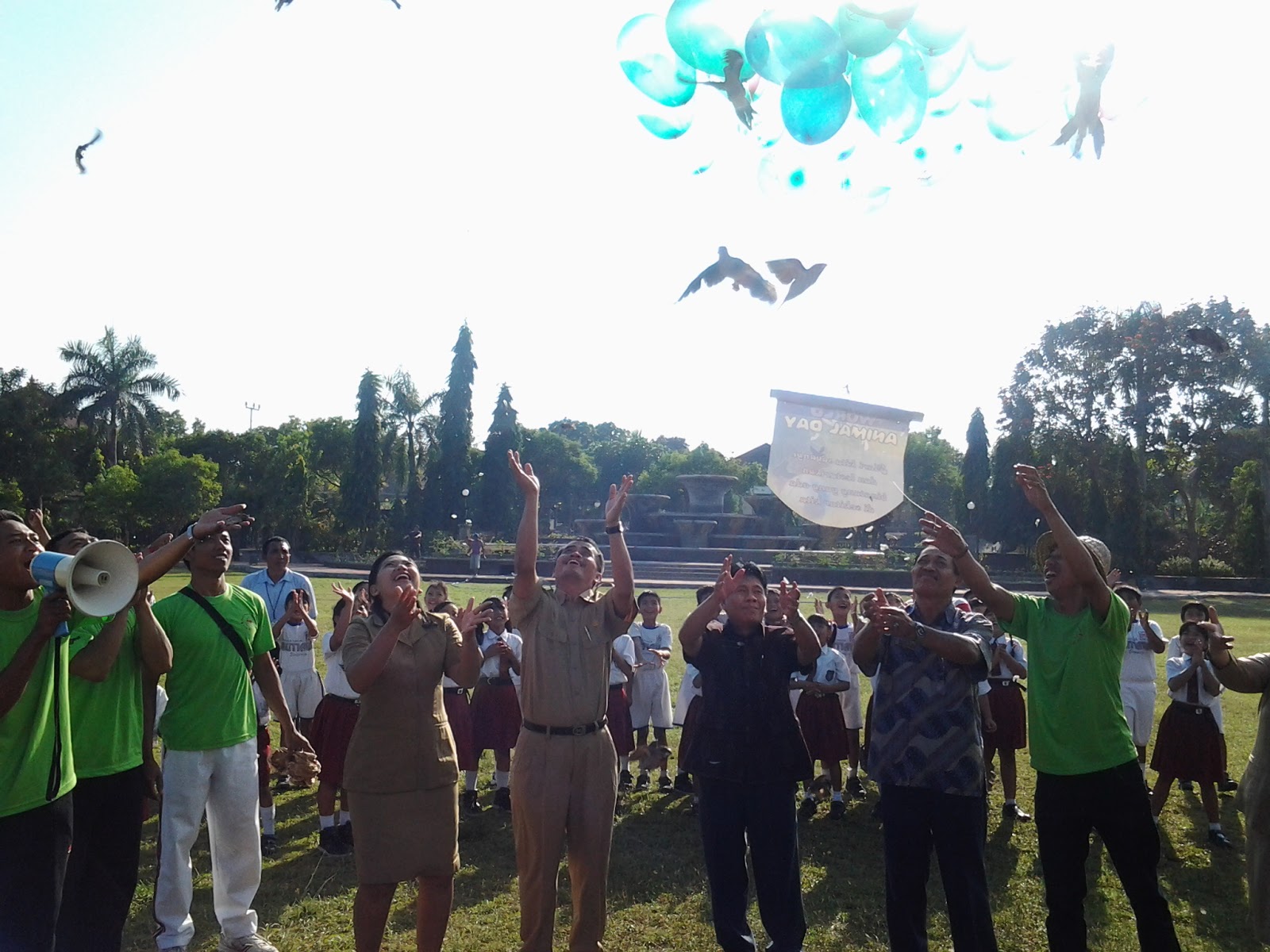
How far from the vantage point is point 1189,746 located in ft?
21.2

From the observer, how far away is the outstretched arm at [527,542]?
3.97 m

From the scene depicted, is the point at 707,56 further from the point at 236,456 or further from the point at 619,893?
the point at 236,456

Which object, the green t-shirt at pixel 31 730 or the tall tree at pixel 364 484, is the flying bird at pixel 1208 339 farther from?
the tall tree at pixel 364 484

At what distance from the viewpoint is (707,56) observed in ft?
10.3

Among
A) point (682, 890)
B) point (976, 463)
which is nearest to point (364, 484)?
point (976, 463)

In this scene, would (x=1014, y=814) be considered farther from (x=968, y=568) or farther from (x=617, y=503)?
(x=617, y=503)

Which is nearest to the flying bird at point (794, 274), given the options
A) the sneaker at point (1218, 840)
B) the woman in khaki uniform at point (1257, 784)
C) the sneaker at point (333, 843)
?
the woman in khaki uniform at point (1257, 784)

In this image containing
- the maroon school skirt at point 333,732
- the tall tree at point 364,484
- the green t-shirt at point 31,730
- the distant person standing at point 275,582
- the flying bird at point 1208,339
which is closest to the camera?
the green t-shirt at point 31,730

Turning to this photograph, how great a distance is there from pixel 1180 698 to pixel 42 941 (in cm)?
681

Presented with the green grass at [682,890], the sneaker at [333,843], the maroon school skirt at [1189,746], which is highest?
the maroon school skirt at [1189,746]

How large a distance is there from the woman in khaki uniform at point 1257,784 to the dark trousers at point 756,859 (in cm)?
172

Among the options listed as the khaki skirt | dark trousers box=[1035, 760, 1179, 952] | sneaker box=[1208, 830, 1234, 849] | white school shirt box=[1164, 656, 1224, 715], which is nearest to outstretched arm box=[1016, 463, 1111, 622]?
dark trousers box=[1035, 760, 1179, 952]

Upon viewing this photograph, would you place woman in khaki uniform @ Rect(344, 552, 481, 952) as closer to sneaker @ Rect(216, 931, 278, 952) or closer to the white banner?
sneaker @ Rect(216, 931, 278, 952)

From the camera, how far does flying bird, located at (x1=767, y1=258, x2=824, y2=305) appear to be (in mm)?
3230
